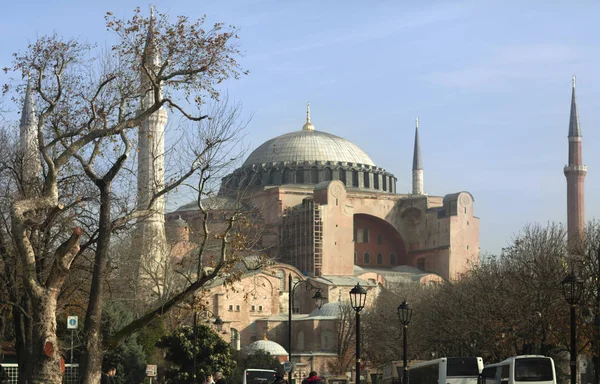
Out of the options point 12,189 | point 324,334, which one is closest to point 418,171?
point 324,334

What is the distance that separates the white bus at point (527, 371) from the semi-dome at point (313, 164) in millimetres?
66400

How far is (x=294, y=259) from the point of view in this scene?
86.6 metres

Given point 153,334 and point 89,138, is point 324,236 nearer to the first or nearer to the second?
point 153,334

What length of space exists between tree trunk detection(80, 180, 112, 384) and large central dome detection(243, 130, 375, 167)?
7731 cm

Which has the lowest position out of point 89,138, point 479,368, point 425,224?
point 479,368

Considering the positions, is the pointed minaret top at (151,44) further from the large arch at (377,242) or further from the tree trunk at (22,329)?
the large arch at (377,242)

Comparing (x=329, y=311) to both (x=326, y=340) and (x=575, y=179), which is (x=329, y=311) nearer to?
(x=326, y=340)

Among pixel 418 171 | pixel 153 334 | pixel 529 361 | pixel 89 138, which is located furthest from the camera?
pixel 418 171

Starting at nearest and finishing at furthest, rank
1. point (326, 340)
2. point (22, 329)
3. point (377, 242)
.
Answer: point (22, 329)
point (326, 340)
point (377, 242)

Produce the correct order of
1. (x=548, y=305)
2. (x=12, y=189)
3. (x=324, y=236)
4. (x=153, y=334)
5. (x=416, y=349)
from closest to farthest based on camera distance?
(x=12, y=189) < (x=548, y=305) < (x=153, y=334) < (x=416, y=349) < (x=324, y=236)

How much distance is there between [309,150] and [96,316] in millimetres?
79837

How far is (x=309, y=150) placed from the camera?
3883 inches

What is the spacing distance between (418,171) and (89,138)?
297 ft

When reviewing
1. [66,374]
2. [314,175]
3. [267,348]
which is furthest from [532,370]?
[314,175]
